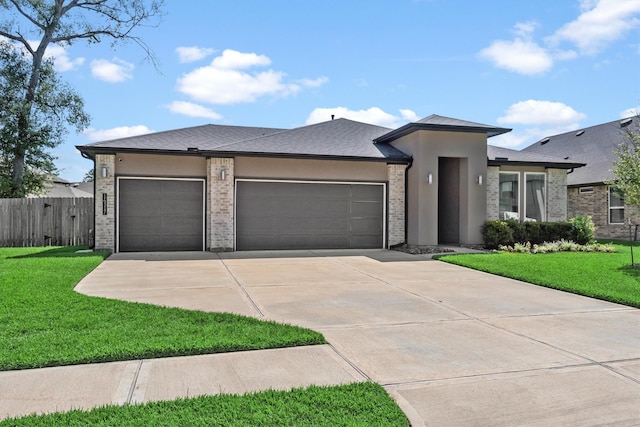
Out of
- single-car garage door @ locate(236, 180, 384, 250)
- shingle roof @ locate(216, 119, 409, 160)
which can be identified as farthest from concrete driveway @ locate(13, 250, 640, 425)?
shingle roof @ locate(216, 119, 409, 160)

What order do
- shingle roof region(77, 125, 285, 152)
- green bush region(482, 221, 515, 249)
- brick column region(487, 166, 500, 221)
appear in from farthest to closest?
brick column region(487, 166, 500, 221) < green bush region(482, 221, 515, 249) < shingle roof region(77, 125, 285, 152)

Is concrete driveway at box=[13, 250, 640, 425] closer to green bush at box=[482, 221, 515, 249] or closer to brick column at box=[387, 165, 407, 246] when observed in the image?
brick column at box=[387, 165, 407, 246]

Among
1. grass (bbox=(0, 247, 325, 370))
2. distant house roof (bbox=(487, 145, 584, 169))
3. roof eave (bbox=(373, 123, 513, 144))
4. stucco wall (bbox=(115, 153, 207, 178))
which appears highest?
roof eave (bbox=(373, 123, 513, 144))

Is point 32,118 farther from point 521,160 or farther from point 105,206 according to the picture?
point 521,160

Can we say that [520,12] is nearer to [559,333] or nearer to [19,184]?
[559,333]

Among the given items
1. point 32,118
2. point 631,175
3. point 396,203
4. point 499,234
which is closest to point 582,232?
point 499,234

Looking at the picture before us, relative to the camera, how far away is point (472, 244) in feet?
48.7

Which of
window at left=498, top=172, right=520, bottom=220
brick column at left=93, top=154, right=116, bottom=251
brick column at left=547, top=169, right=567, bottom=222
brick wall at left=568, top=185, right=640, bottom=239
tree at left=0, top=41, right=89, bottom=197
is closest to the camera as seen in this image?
brick column at left=93, top=154, right=116, bottom=251

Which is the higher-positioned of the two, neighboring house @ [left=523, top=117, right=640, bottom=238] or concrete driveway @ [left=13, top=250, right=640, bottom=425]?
neighboring house @ [left=523, top=117, right=640, bottom=238]

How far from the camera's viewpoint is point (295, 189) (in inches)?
568

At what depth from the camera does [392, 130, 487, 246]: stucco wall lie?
47.3 feet

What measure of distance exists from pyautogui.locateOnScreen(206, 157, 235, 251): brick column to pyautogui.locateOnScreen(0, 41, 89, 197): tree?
1130 centimetres

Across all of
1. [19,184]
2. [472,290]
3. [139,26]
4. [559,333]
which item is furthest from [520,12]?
[19,184]

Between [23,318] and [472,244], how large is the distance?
12.9 metres
